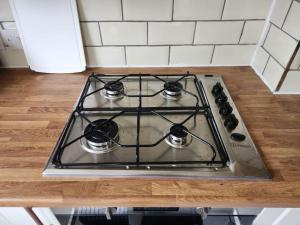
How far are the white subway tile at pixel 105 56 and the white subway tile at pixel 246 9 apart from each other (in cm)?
45

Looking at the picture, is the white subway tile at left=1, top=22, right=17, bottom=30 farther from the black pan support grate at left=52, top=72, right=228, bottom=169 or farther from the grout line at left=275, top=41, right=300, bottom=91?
the grout line at left=275, top=41, right=300, bottom=91

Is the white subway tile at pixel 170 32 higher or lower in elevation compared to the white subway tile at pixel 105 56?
higher

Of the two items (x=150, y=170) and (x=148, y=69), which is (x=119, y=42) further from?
(x=150, y=170)

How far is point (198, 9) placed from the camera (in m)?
0.85

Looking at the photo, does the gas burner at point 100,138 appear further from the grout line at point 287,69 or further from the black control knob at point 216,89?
the grout line at point 287,69

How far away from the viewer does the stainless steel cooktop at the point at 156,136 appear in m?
0.57

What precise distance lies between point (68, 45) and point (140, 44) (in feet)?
0.96

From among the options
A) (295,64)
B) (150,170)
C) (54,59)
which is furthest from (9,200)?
(295,64)

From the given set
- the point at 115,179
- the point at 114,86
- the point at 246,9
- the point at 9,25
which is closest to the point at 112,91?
the point at 114,86

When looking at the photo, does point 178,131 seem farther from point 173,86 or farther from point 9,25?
point 9,25

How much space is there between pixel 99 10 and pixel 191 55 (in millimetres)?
419

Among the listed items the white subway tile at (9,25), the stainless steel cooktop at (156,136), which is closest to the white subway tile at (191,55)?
the stainless steel cooktop at (156,136)

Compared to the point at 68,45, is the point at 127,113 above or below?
below

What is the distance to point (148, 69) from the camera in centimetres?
98
